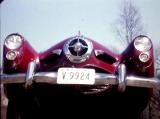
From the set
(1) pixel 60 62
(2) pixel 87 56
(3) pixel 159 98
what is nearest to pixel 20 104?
(1) pixel 60 62

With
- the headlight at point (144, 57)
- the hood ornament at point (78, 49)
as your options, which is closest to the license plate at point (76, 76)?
the hood ornament at point (78, 49)

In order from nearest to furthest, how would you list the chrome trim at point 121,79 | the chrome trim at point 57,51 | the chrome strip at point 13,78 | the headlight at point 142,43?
the chrome trim at point 121,79 < the chrome strip at point 13,78 < the headlight at point 142,43 < the chrome trim at point 57,51

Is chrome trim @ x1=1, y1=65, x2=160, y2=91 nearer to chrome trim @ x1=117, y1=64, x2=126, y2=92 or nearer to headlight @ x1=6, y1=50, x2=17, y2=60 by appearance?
chrome trim @ x1=117, y1=64, x2=126, y2=92

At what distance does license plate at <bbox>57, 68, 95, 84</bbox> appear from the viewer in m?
2.92

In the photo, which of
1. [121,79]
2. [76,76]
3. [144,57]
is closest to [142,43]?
[144,57]

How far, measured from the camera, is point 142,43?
3.35m

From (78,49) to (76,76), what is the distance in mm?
401

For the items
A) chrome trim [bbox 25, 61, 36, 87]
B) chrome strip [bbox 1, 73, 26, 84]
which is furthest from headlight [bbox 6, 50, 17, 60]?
chrome trim [bbox 25, 61, 36, 87]

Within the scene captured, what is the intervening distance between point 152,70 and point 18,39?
160 cm

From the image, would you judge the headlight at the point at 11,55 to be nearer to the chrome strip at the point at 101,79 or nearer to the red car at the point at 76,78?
the red car at the point at 76,78

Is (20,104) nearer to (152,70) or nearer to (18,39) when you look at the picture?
(18,39)

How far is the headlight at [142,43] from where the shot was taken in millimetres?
3312

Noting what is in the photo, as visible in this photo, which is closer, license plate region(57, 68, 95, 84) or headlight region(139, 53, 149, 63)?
license plate region(57, 68, 95, 84)

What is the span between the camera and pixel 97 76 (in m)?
2.94
